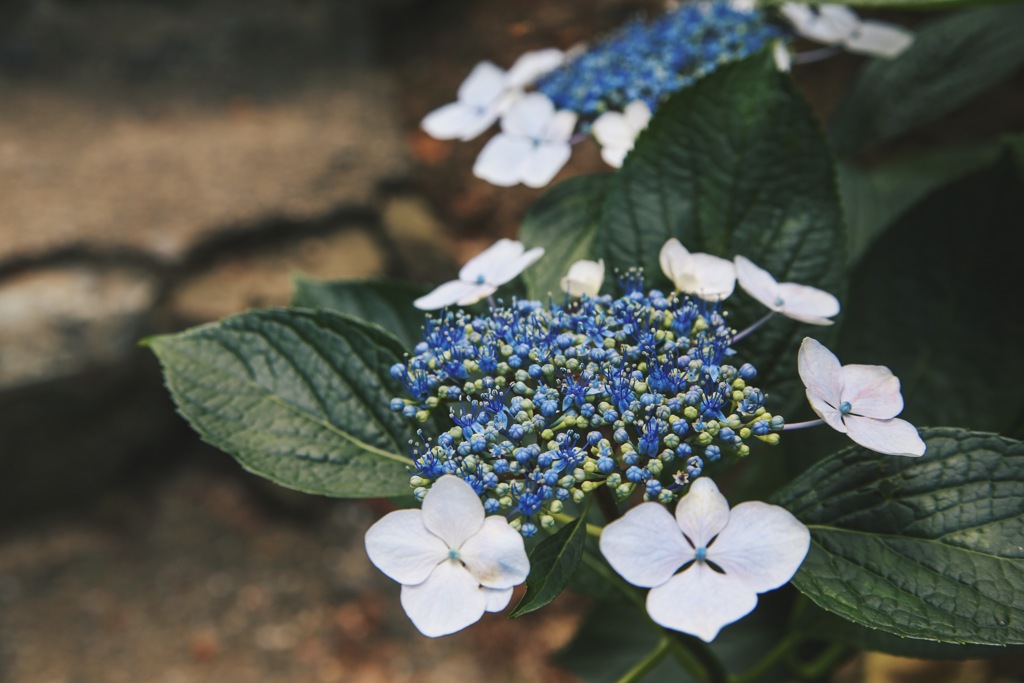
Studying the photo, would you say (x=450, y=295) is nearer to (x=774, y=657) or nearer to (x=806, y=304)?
(x=806, y=304)

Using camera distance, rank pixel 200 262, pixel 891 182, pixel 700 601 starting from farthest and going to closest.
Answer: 1. pixel 200 262
2. pixel 891 182
3. pixel 700 601

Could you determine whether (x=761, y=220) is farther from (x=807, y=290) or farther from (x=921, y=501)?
(x=921, y=501)

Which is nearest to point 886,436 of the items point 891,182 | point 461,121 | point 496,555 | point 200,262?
point 496,555

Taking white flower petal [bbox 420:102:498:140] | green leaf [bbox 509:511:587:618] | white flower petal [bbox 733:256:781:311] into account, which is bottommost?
green leaf [bbox 509:511:587:618]

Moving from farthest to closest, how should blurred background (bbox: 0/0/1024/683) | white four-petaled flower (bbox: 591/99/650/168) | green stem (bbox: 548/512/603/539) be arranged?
1. blurred background (bbox: 0/0/1024/683)
2. white four-petaled flower (bbox: 591/99/650/168)
3. green stem (bbox: 548/512/603/539)

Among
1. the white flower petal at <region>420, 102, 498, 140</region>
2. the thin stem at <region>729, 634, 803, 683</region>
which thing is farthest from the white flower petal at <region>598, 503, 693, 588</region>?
the white flower petal at <region>420, 102, 498, 140</region>

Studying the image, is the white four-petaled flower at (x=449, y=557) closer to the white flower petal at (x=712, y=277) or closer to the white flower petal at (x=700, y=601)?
the white flower petal at (x=700, y=601)

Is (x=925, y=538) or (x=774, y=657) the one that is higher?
(x=925, y=538)

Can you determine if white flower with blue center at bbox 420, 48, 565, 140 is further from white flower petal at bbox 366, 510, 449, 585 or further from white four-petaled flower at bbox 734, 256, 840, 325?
white flower petal at bbox 366, 510, 449, 585
